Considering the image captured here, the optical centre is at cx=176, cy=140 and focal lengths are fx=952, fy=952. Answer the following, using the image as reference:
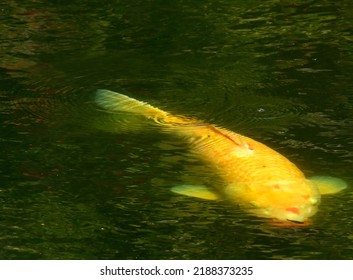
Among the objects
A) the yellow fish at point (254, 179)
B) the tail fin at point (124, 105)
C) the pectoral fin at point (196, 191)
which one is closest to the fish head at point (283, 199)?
the yellow fish at point (254, 179)

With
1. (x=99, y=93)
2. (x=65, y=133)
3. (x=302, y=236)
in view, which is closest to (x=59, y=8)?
(x=99, y=93)

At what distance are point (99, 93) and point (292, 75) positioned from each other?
148 centimetres

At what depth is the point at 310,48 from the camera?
7.86 metres

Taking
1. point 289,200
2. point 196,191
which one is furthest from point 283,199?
point 196,191

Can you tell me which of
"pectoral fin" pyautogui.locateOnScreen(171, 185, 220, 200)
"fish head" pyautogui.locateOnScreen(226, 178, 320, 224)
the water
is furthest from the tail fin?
"fish head" pyautogui.locateOnScreen(226, 178, 320, 224)

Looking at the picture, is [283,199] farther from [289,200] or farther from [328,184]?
[328,184]

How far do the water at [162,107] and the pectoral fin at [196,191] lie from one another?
4cm

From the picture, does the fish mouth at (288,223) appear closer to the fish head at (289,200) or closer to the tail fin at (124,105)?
the fish head at (289,200)

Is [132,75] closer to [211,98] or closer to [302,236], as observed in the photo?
[211,98]

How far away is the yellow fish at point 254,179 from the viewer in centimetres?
524

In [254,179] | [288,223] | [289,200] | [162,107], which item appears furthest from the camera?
[162,107]

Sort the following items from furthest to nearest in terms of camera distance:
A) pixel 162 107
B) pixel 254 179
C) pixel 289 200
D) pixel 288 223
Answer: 1. pixel 162 107
2. pixel 254 179
3. pixel 289 200
4. pixel 288 223

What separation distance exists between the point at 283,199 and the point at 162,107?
1.86 metres

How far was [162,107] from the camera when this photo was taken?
6891 millimetres
